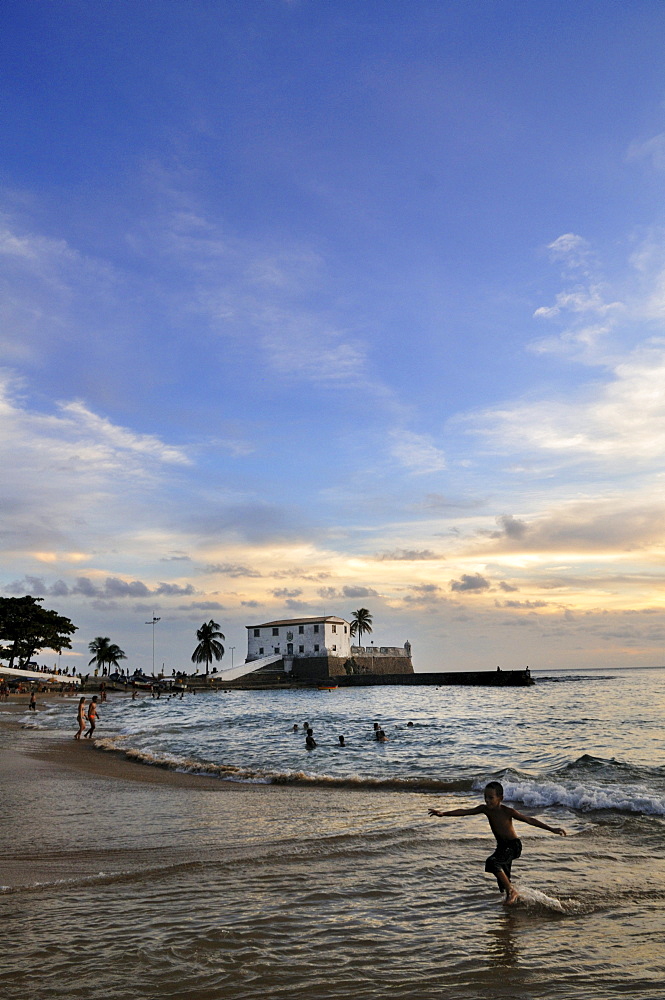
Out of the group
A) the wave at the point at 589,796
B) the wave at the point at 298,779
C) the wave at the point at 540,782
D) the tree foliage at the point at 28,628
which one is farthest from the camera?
the tree foliage at the point at 28,628

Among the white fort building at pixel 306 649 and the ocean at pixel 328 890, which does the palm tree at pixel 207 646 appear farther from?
the ocean at pixel 328 890

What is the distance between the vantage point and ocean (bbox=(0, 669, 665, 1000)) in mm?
4812

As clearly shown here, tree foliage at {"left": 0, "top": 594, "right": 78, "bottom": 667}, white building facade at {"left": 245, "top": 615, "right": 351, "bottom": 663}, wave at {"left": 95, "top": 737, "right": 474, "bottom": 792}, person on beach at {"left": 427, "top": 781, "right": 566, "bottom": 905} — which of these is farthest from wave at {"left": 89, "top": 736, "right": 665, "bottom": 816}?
white building facade at {"left": 245, "top": 615, "right": 351, "bottom": 663}

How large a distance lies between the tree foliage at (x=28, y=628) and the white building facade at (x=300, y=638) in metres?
31.2

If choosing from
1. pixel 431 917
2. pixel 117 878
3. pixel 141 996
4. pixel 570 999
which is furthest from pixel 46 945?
pixel 570 999

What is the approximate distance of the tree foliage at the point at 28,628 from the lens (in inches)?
2913

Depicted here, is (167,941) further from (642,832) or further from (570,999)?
(642,832)

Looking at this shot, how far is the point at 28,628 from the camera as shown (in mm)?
75000

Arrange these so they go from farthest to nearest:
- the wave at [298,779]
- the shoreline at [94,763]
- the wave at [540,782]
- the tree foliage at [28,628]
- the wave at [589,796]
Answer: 1. the tree foliage at [28,628]
2. the shoreline at [94,763]
3. the wave at [298,779]
4. the wave at [540,782]
5. the wave at [589,796]

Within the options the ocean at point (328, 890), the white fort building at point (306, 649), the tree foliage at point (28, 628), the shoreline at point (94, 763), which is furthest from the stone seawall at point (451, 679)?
the ocean at point (328, 890)

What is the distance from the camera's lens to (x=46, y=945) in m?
5.28

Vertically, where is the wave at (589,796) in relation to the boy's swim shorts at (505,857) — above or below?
below

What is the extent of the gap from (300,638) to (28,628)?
38867 mm

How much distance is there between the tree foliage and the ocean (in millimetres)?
66494
